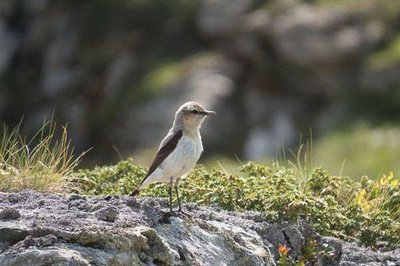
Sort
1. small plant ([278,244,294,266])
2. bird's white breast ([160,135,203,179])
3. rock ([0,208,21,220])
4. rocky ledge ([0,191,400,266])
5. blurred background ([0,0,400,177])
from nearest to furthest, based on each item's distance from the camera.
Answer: rocky ledge ([0,191,400,266]) < rock ([0,208,21,220]) < small plant ([278,244,294,266]) < bird's white breast ([160,135,203,179]) < blurred background ([0,0,400,177])

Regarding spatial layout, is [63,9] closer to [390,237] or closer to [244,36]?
[244,36]

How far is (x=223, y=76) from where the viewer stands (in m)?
29.3

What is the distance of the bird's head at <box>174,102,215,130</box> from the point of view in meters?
11.4

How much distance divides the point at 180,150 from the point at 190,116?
0.39 meters

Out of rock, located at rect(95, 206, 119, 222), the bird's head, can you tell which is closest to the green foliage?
the bird's head

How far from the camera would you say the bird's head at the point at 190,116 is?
1143cm

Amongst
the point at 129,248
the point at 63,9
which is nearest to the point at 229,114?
the point at 63,9

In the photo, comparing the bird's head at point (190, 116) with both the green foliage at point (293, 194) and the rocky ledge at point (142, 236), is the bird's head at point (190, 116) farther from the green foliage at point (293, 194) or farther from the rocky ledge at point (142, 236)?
the green foliage at point (293, 194)

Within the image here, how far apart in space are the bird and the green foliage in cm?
76

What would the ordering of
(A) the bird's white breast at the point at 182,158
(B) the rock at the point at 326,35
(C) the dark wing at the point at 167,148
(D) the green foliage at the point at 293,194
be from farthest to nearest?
(B) the rock at the point at 326,35, (D) the green foliage at the point at 293,194, (C) the dark wing at the point at 167,148, (A) the bird's white breast at the point at 182,158

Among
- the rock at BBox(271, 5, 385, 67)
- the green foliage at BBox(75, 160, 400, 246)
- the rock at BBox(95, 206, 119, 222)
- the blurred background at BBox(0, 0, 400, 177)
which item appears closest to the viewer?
the rock at BBox(95, 206, 119, 222)

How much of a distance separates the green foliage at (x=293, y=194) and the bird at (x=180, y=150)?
76 cm

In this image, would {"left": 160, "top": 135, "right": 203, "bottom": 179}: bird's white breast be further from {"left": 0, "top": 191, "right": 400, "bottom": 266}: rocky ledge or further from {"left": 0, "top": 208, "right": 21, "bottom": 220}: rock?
{"left": 0, "top": 208, "right": 21, "bottom": 220}: rock

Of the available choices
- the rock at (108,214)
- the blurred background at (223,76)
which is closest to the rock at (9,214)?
the rock at (108,214)
